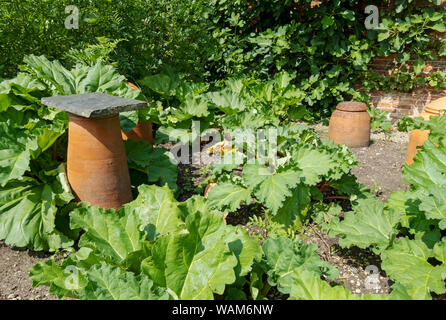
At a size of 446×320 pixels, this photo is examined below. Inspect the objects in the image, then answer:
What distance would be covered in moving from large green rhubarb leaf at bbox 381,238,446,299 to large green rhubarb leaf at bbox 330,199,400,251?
0.09 metres

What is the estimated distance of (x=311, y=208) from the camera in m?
2.80

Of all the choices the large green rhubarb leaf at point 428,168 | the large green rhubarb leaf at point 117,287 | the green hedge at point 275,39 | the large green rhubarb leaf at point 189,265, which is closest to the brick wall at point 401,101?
the green hedge at point 275,39

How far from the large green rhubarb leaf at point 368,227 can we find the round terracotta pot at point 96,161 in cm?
147

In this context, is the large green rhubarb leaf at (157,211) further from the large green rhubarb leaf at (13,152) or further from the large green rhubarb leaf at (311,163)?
the large green rhubarb leaf at (311,163)

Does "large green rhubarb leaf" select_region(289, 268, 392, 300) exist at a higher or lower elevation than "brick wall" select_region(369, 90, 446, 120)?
lower

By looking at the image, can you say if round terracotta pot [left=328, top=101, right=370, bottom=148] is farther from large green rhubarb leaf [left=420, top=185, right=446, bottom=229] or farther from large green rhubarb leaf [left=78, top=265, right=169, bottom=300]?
large green rhubarb leaf [left=78, top=265, right=169, bottom=300]

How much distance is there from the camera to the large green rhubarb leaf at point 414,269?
1.76 meters

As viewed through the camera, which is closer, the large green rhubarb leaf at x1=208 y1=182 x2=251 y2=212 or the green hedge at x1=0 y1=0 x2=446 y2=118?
the large green rhubarb leaf at x1=208 y1=182 x2=251 y2=212

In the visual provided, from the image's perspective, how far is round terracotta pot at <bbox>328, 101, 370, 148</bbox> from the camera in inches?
172

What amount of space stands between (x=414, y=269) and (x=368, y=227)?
41 centimetres

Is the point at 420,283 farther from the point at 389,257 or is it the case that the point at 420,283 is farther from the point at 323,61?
the point at 323,61

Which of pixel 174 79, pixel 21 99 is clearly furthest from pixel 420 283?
pixel 174 79

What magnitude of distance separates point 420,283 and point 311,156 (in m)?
1.11

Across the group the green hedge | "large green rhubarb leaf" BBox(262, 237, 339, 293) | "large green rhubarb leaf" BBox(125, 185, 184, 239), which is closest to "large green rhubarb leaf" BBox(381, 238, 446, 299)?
"large green rhubarb leaf" BBox(262, 237, 339, 293)
